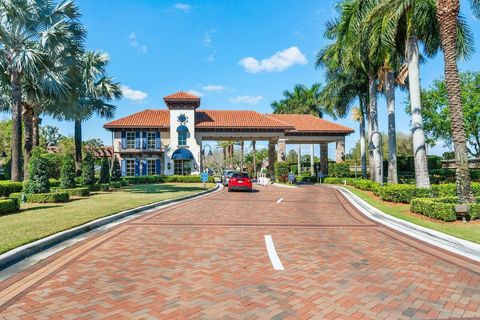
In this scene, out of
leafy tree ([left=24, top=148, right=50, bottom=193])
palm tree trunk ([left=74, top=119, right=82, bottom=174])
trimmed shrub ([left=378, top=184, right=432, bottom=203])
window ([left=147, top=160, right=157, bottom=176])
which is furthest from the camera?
window ([left=147, top=160, right=157, bottom=176])

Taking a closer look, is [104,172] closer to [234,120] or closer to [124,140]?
[124,140]

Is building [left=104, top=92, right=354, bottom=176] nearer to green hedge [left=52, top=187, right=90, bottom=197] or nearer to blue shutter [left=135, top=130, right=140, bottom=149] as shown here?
blue shutter [left=135, top=130, right=140, bottom=149]

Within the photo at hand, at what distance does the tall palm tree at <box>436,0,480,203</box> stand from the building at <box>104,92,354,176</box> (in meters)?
23.7

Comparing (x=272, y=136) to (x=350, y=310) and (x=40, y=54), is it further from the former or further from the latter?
(x=350, y=310)

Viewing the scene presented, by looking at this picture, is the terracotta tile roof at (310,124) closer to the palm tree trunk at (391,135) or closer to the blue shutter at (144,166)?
the blue shutter at (144,166)

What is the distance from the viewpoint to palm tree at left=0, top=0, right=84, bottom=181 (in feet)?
55.2

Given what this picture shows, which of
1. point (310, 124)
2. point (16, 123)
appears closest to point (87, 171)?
point (16, 123)

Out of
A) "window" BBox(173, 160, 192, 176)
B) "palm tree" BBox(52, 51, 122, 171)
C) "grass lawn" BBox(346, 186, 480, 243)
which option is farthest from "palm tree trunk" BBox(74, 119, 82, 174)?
"grass lawn" BBox(346, 186, 480, 243)

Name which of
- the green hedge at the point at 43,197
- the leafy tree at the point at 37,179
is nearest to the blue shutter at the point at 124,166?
the leafy tree at the point at 37,179

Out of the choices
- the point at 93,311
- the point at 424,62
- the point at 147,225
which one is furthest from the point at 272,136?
the point at 93,311

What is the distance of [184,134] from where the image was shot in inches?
1419

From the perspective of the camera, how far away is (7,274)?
522cm

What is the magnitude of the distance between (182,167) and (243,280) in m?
32.7

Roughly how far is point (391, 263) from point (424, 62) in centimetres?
2422
